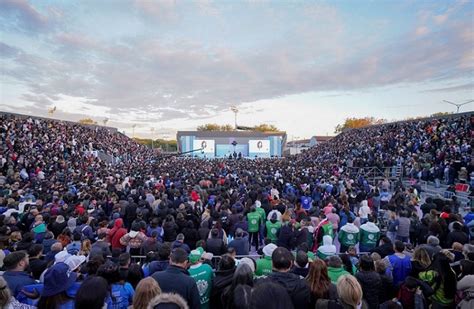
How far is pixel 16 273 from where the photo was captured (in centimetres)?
335

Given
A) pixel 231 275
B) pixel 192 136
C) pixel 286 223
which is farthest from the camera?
pixel 192 136

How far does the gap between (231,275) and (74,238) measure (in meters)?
4.01

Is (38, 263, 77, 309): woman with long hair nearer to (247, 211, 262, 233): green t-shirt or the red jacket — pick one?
the red jacket

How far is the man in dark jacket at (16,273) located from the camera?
3225 millimetres

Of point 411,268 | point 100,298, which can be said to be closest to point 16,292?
point 100,298

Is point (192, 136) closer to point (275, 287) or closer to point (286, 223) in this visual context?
point (286, 223)

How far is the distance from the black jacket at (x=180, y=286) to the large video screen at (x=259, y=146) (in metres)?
44.0

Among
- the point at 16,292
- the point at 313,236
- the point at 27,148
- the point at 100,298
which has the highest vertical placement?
the point at 27,148

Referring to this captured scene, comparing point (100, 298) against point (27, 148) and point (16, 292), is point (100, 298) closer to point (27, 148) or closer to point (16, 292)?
point (16, 292)

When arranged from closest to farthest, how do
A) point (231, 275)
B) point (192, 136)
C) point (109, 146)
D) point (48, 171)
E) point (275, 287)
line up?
point (275, 287) → point (231, 275) → point (48, 171) → point (109, 146) → point (192, 136)

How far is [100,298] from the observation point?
2.56 meters

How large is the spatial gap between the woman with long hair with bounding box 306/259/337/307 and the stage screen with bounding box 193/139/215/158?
145 ft

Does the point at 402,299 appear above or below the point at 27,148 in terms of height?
below

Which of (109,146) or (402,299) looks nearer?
(402,299)
